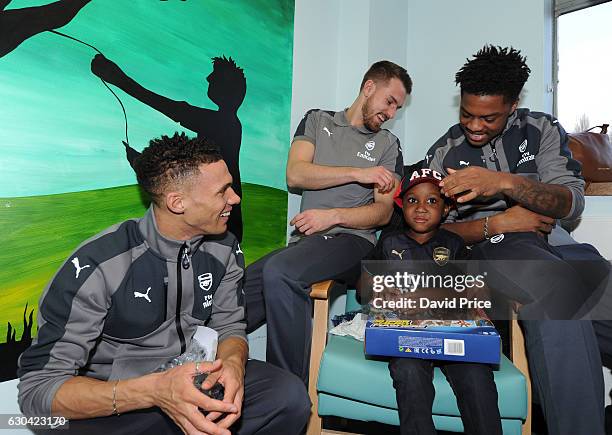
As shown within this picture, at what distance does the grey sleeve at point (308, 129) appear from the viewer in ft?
7.64

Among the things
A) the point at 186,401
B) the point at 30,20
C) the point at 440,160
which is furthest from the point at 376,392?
the point at 30,20

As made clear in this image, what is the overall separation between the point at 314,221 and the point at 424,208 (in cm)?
46

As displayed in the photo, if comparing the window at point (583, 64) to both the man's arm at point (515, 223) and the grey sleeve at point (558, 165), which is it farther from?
the man's arm at point (515, 223)

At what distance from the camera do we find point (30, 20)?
4.88 ft

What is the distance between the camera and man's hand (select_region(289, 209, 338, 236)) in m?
2.10

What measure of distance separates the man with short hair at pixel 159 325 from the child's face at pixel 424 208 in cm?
79

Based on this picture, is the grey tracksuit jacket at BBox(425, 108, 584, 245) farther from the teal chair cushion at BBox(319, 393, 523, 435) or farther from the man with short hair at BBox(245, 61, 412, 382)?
the teal chair cushion at BBox(319, 393, 523, 435)

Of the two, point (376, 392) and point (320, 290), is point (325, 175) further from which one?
point (376, 392)

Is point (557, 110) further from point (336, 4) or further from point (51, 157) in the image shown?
point (51, 157)

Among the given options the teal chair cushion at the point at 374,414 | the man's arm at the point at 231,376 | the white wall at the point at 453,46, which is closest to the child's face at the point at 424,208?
the teal chair cushion at the point at 374,414

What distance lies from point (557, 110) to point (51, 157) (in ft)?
8.85

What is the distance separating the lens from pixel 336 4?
2.91 m

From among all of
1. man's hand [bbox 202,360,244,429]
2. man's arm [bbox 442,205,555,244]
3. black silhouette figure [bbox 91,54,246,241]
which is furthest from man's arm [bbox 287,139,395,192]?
man's hand [bbox 202,360,244,429]

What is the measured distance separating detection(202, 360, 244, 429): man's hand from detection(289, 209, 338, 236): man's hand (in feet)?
2.73
